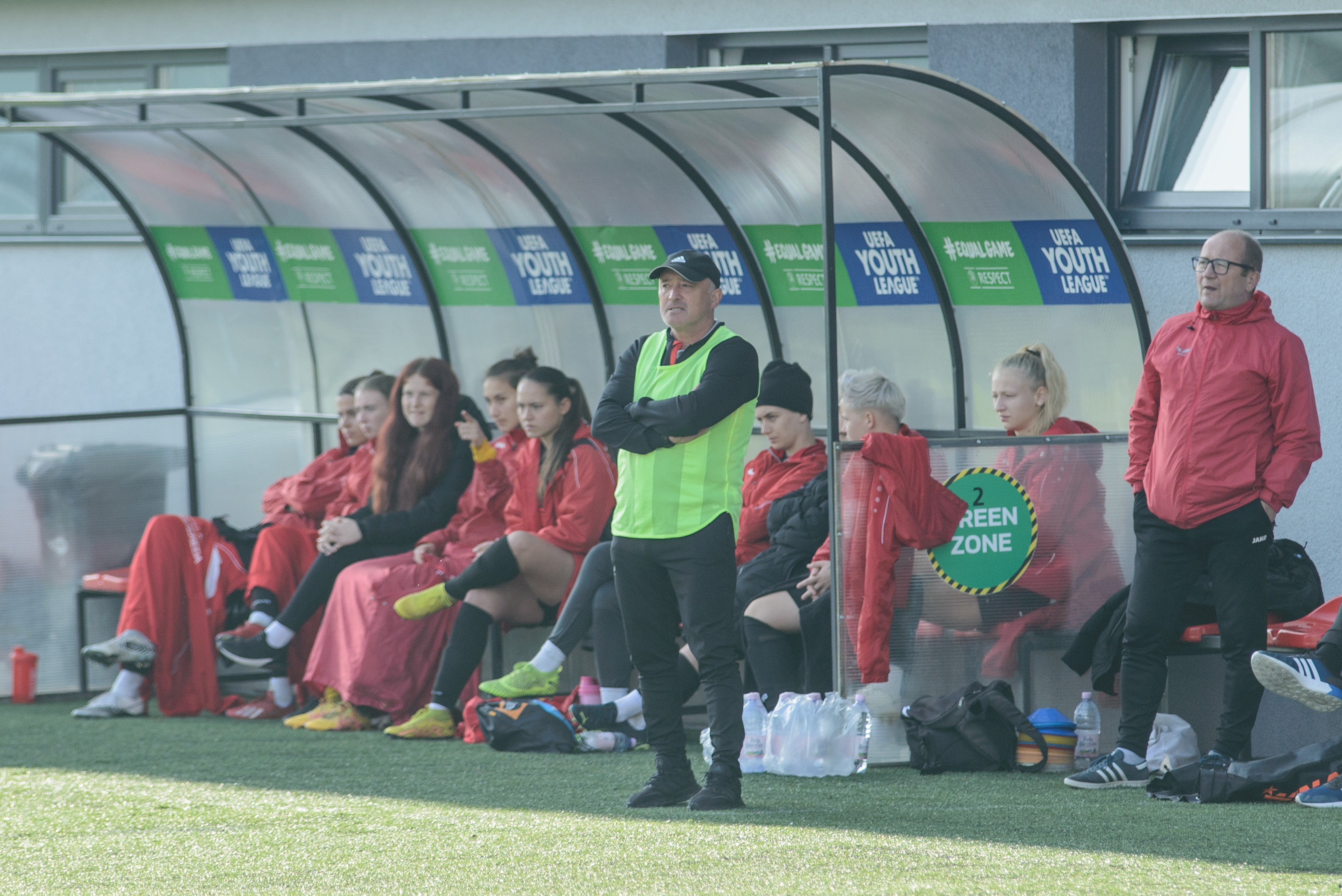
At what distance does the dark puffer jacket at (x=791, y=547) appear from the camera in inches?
261

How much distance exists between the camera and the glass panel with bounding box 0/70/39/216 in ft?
37.1

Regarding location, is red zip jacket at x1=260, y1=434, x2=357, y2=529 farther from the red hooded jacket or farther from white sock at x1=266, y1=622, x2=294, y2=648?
the red hooded jacket

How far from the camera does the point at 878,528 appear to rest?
6.20m

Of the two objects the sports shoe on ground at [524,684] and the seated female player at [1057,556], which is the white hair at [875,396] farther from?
the sports shoe on ground at [524,684]

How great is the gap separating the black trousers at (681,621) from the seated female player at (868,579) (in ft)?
2.41

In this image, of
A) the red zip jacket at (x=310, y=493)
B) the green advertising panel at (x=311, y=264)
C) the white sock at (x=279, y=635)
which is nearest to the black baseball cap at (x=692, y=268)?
the white sock at (x=279, y=635)

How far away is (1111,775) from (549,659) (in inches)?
86.4

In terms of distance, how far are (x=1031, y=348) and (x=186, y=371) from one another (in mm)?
4674

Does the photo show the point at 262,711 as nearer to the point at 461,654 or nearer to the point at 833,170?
the point at 461,654

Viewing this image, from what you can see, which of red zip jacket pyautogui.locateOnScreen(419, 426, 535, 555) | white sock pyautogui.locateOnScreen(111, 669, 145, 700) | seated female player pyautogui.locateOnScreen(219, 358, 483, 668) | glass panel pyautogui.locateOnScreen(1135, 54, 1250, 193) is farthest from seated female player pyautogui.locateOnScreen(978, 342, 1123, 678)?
white sock pyautogui.locateOnScreen(111, 669, 145, 700)

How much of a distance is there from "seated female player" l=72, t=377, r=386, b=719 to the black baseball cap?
3.38m

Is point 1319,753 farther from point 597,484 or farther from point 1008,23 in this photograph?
point 1008,23

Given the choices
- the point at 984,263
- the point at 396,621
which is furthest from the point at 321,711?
the point at 984,263

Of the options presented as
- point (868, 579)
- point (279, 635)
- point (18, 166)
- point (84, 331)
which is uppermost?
point (18, 166)
